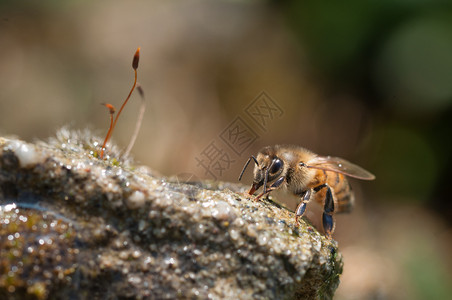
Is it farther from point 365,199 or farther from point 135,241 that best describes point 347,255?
point 135,241

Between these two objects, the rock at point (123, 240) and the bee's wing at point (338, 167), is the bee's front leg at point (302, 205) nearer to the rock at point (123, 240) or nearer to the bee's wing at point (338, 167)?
the bee's wing at point (338, 167)

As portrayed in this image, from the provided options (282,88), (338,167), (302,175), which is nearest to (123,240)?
(302,175)

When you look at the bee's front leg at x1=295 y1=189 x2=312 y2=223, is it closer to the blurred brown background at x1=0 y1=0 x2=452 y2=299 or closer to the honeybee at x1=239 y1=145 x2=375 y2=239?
the honeybee at x1=239 y1=145 x2=375 y2=239

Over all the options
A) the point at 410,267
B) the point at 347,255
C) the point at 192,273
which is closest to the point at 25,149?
the point at 192,273

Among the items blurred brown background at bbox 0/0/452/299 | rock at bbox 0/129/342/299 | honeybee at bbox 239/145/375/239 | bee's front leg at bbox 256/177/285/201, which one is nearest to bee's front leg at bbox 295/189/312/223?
honeybee at bbox 239/145/375/239

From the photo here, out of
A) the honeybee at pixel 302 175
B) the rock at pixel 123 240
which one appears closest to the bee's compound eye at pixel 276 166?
the honeybee at pixel 302 175

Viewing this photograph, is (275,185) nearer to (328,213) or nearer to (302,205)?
(302,205)

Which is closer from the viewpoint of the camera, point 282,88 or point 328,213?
point 328,213
